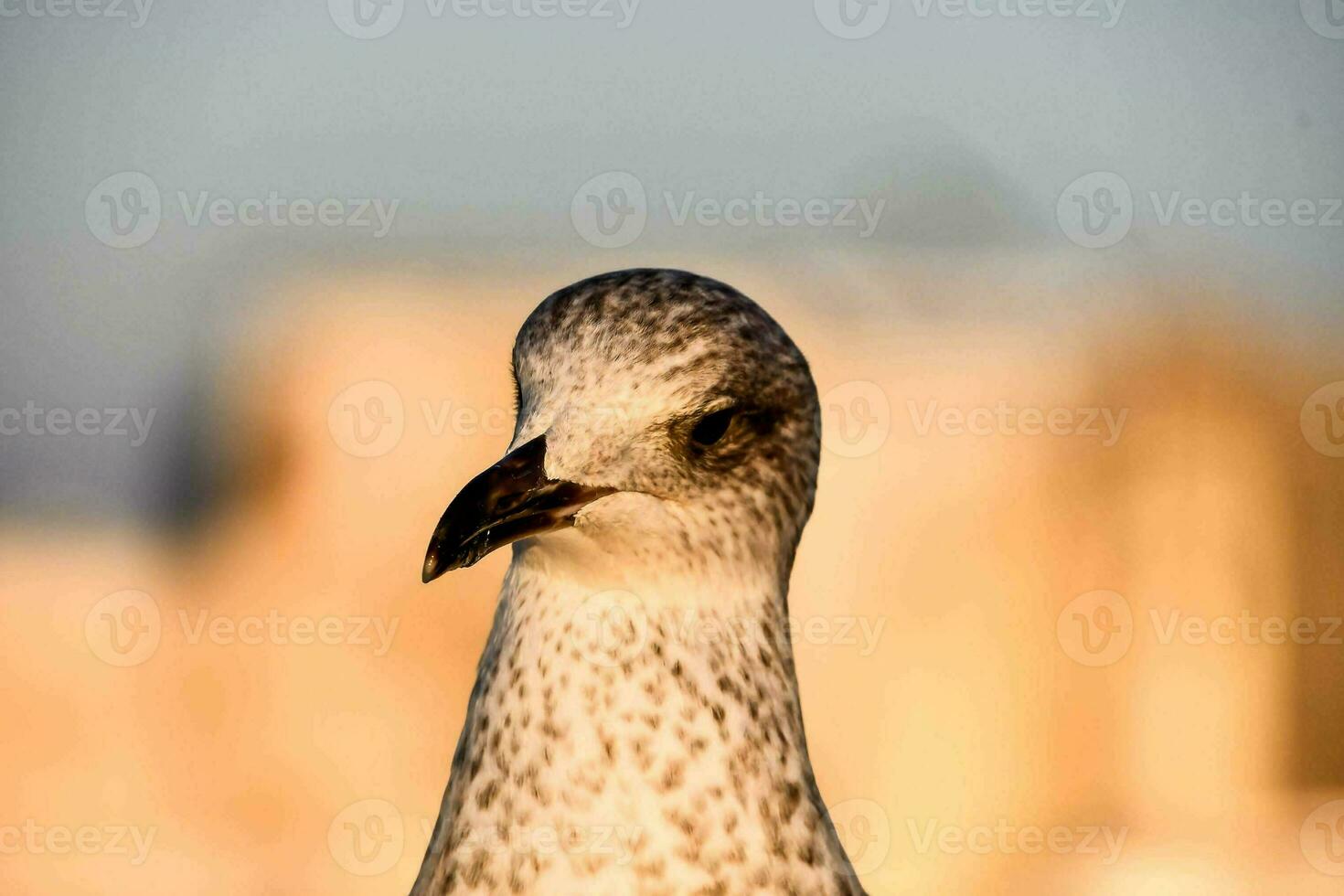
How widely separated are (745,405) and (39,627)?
5992mm

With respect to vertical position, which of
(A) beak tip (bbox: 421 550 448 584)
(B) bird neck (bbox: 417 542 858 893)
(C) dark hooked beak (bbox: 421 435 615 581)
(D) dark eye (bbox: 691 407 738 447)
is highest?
(D) dark eye (bbox: 691 407 738 447)

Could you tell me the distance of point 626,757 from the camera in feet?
5.88

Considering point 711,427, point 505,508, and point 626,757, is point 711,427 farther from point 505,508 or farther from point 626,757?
point 626,757

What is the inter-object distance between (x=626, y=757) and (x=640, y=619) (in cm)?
19

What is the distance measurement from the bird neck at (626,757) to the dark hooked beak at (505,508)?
136mm

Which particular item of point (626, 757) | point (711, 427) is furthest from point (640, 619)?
point (711, 427)

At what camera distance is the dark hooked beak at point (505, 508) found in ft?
5.68

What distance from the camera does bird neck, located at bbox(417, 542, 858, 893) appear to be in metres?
1.77

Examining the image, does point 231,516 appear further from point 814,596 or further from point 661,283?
point 661,283

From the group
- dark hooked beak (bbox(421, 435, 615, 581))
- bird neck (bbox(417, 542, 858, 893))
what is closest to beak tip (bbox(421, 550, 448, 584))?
dark hooked beak (bbox(421, 435, 615, 581))

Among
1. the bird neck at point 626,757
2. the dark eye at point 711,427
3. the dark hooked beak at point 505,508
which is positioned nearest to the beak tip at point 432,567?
the dark hooked beak at point 505,508

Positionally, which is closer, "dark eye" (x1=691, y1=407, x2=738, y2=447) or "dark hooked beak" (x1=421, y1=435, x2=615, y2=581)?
"dark hooked beak" (x1=421, y1=435, x2=615, y2=581)

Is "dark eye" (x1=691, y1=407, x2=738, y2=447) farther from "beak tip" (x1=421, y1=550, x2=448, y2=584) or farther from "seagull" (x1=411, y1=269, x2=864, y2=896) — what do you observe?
Answer: "beak tip" (x1=421, y1=550, x2=448, y2=584)

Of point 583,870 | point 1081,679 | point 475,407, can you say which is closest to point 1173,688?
point 1081,679
